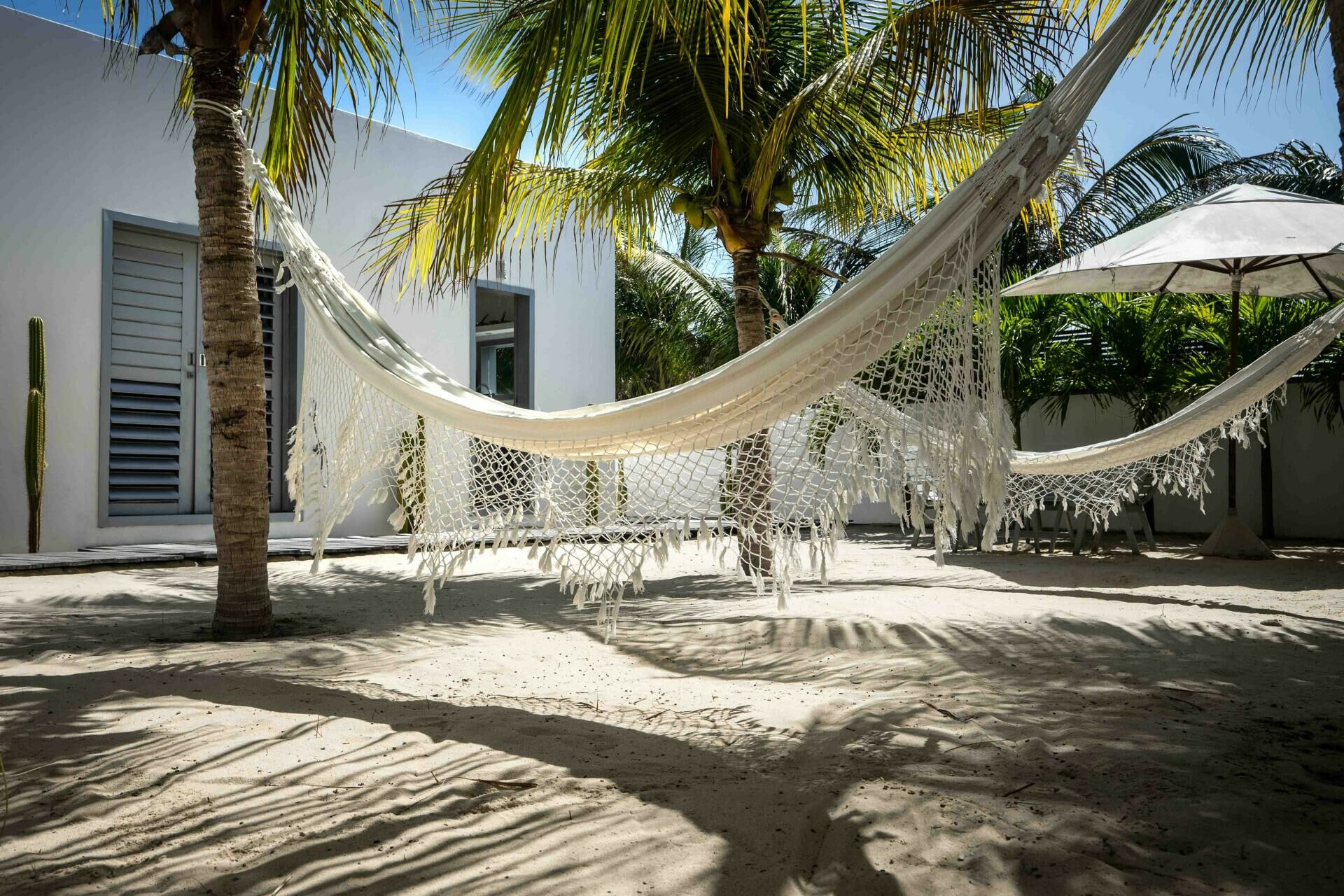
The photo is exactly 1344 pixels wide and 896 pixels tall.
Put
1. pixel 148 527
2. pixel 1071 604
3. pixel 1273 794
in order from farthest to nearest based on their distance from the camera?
pixel 148 527 → pixel 1071 604 → pixel 1273 794

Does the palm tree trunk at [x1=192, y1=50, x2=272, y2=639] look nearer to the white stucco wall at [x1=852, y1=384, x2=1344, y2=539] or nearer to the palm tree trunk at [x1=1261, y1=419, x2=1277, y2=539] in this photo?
the white stucco wall at [x1=852, y1=384, x2=1344, y2=539]

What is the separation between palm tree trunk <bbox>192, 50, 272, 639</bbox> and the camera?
2.77m

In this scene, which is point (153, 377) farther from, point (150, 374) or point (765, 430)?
point (765, 430)

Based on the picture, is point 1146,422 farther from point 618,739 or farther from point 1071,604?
point 618,739

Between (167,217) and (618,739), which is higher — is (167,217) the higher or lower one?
the higher one

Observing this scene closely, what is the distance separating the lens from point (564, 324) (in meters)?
7.78

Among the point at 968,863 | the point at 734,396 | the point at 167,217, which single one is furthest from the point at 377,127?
the point at 968,863

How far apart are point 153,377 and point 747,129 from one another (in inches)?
148

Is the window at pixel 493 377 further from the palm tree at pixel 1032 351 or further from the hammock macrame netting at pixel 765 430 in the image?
the palm tree at pixel 1032 351

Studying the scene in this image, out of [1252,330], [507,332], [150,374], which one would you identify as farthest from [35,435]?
[1252,330]

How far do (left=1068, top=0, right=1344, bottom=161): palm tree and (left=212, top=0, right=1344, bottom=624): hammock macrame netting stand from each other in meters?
1.10

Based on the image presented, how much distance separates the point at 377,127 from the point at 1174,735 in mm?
6282

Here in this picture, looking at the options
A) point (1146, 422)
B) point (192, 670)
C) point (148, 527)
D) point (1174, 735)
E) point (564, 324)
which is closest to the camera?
point (1174, 735)

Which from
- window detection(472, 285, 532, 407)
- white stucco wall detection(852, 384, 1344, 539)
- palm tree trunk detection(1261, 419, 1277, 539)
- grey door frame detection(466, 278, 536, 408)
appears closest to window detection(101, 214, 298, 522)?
window detection(472, 285, 532, 407)
